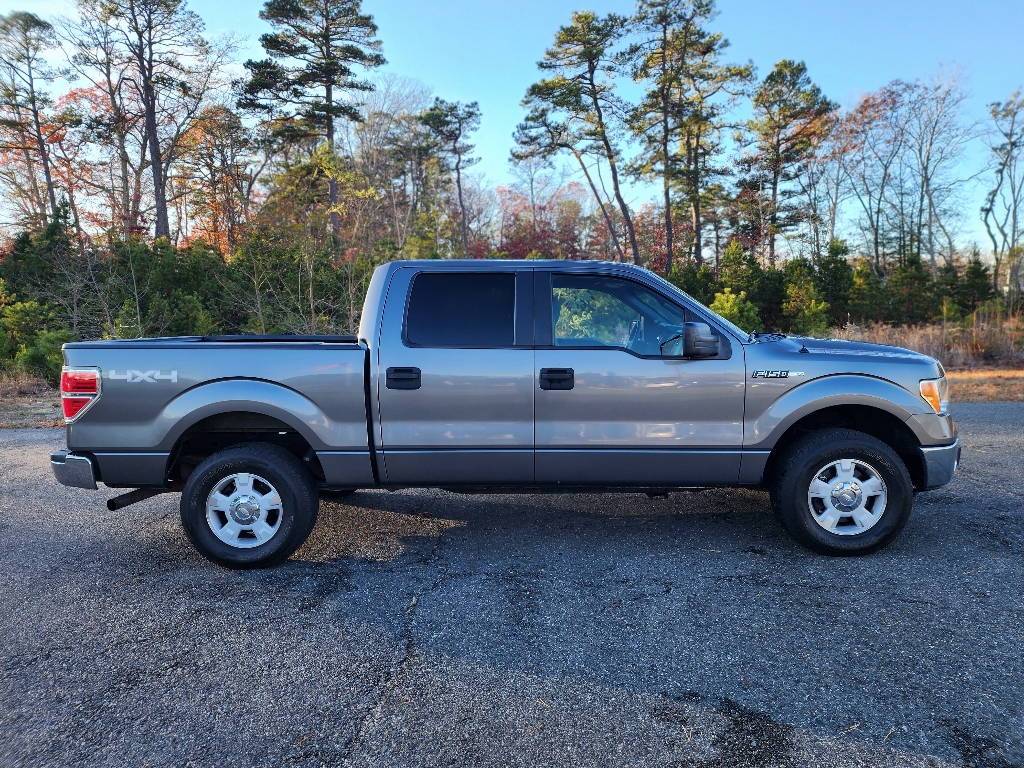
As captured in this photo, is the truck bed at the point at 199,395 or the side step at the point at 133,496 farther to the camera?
the side step at the point at 133,496

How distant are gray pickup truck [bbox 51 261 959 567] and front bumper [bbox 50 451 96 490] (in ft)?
0.04

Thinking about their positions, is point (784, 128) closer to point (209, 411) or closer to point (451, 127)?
point (451, 127)

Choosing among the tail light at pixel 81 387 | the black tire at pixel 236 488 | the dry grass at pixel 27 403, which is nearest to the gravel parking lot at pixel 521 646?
the black tire at pixel 236 488

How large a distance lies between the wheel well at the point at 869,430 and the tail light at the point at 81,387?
4.35 metres

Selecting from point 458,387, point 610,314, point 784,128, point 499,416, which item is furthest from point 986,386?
point 784,128

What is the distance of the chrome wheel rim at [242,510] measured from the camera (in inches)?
156

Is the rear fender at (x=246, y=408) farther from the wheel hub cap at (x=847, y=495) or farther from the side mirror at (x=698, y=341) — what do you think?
the wheel hub cap at (x=847, y=495)

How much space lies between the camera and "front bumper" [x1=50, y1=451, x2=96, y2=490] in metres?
3.89

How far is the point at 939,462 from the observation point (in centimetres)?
399

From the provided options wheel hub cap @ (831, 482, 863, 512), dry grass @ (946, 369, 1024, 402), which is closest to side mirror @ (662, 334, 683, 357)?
wheel hub cap @ (831, 482, 863, 512)

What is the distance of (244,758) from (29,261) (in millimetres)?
19904

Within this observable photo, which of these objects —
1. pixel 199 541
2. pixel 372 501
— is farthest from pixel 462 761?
pixel 372 501

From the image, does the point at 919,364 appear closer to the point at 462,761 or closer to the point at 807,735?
the point at 807,735

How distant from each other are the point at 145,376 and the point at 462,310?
2032 mm
